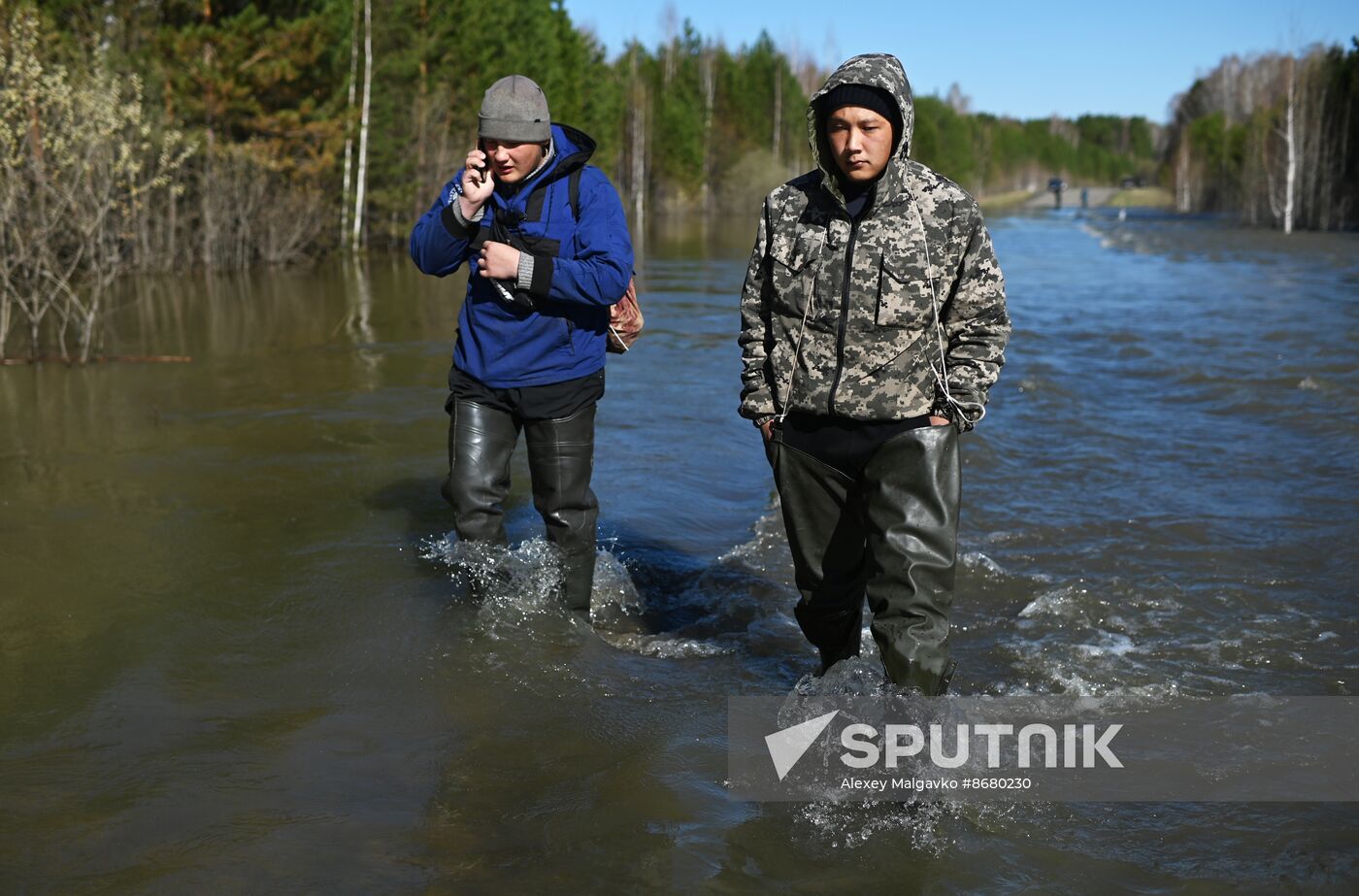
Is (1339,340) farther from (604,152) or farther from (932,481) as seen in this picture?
(604,152)

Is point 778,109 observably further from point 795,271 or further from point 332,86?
point 795,271

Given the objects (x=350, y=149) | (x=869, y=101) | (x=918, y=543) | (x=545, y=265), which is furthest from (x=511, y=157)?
(x=350, y=149)

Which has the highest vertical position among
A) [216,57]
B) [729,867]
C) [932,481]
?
[216,57]

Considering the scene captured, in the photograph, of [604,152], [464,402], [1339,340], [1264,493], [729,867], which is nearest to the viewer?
[729,867]

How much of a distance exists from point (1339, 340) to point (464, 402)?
14.6 m

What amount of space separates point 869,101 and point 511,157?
1.55m

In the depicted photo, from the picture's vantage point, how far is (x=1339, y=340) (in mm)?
16125

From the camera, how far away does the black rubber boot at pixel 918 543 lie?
384 centimetres

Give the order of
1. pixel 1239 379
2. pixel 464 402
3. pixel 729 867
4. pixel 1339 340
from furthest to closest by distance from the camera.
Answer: pixel 1339 340 < pixel 1239 379 < pixel 464 402 < pixel 729 867

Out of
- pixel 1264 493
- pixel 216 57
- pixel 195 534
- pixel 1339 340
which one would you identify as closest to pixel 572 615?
pixel 195 534

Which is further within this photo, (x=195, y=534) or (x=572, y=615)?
(x=195, y=534)

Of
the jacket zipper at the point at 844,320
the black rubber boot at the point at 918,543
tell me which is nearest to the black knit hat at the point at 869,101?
the jacket zipper at the point at 844,320

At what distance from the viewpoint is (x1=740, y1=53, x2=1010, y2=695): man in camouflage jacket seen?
12.4 feet

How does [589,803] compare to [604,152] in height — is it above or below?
below
